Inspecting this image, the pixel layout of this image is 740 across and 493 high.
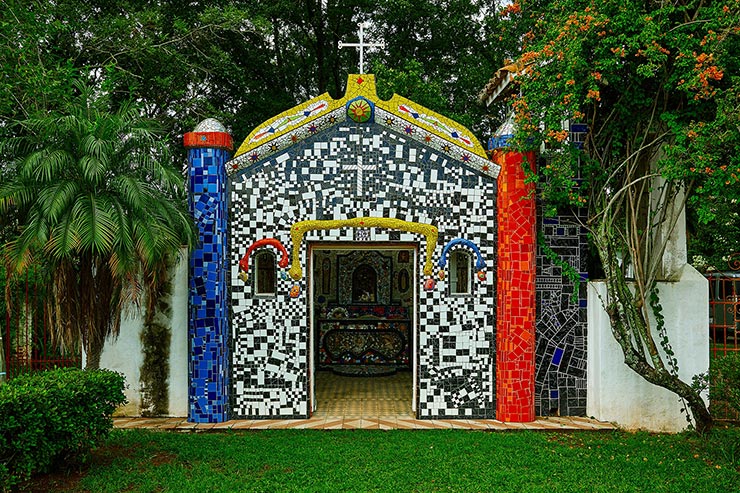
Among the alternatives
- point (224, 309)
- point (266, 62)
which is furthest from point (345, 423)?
point (266, 62)

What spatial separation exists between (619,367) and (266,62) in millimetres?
12926

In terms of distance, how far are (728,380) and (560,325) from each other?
2.09 metres

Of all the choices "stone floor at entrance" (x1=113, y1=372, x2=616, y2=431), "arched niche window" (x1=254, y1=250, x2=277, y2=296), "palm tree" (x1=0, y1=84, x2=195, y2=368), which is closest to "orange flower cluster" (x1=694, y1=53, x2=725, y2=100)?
"stone floor at entrance" (x1=113, y1=372, x2=616, y2=431)

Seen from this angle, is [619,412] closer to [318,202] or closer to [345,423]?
[345,423]

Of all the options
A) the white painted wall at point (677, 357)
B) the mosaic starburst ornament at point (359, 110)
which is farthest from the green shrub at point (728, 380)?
the mosaic starburst ornament at point (359, 110)

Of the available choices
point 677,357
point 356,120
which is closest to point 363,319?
point 356,120

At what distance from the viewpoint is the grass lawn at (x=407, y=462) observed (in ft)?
17.7

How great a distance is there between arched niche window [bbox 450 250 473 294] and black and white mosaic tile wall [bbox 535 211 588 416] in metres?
0.97

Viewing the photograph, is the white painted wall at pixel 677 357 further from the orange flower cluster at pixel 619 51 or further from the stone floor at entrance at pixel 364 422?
the orange flower cluster at pixel 619 51

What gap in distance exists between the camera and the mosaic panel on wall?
7652 mm

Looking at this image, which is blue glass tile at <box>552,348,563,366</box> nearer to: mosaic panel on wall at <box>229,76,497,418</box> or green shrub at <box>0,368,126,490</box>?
mosaic panel on wall at <box>229,76,497,418</box>

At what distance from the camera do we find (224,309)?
298 inches

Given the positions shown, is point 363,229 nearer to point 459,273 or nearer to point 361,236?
point 361,236

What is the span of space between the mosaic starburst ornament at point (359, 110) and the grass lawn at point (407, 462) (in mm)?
4067
